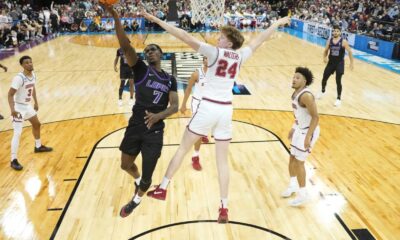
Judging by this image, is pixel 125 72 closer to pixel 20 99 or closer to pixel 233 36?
pixel 20 99

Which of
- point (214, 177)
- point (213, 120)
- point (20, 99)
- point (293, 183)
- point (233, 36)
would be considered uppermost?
point (233, 36)

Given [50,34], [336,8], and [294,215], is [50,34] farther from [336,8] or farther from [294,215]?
[294,215]

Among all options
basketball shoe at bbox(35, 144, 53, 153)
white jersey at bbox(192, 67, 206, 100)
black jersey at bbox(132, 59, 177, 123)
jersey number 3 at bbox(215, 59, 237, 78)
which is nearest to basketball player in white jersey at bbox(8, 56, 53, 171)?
basketball shoe at bbox(35, 144, 53, 153)

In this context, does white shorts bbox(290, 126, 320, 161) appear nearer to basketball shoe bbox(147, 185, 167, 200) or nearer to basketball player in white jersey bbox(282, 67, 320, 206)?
basketball player in white jersey bbox(282, 67, 320, 206)

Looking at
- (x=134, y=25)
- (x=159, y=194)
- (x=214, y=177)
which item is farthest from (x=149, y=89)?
(x=134, y=25)

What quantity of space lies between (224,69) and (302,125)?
171 centimetres

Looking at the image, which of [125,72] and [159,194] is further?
[125,72]

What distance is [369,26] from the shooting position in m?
19.7

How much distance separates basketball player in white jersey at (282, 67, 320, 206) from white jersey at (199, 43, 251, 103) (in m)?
1.14

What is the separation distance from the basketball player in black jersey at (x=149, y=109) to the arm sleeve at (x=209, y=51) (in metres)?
0.56

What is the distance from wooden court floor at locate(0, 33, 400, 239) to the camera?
4.73 metres

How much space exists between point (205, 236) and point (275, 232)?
2.86ft

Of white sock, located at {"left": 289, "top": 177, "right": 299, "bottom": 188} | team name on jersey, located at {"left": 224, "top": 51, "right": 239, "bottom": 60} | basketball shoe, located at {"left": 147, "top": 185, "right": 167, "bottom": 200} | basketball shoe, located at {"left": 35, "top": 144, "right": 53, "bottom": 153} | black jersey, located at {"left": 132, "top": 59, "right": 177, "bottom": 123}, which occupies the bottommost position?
basketball shoe, located at {"left": 35, "top": 144, "right": 53, "bottom": 153}

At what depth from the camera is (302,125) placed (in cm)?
488
